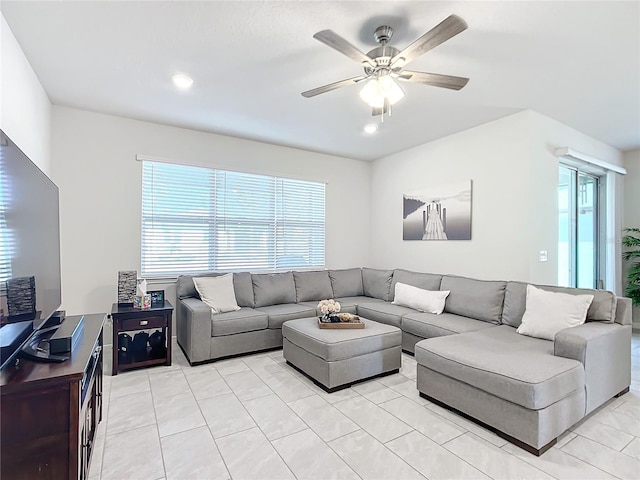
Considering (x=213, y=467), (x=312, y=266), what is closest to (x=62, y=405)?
(x=213, y=467)

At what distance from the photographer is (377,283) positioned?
15.9 feet

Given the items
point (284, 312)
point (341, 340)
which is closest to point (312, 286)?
point (284, 312)

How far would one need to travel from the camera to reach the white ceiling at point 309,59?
6.63ft

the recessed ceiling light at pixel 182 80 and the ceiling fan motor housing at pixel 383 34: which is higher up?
the recessed ceiling light at pixel 182 80

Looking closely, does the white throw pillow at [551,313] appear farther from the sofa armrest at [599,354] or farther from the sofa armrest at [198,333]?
the sofa armrest at [198,333]

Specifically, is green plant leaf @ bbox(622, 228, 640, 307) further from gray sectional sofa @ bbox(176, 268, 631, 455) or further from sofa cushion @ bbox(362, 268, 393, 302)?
sofa cushion @ bbox(362, 268, 393, 302)

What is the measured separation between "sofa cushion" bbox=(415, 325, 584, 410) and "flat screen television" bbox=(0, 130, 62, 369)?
2.41 metres

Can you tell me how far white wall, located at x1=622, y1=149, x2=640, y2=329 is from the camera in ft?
16.0

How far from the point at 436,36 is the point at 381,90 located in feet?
1.75

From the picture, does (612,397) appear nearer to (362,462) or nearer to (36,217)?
(362,462)

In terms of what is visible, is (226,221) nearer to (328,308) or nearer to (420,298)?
(328,308)

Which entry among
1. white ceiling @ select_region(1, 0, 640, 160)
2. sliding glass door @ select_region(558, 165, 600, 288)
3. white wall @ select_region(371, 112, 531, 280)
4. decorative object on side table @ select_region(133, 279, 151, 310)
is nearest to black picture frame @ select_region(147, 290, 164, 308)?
decorative object on side table @ select_region(133, 279, 151, 310)

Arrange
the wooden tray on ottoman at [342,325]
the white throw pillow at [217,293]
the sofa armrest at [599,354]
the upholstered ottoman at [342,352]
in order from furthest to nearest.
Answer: the white throw pillow at [217,293] → the wooden tray on ottoman at [342,325] → the upholstered ottoman at [342,352] → the sofa armrest at [599,354]

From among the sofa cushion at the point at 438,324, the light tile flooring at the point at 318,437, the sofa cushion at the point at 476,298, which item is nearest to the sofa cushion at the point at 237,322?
the light tile flooring at the point at 318,437
